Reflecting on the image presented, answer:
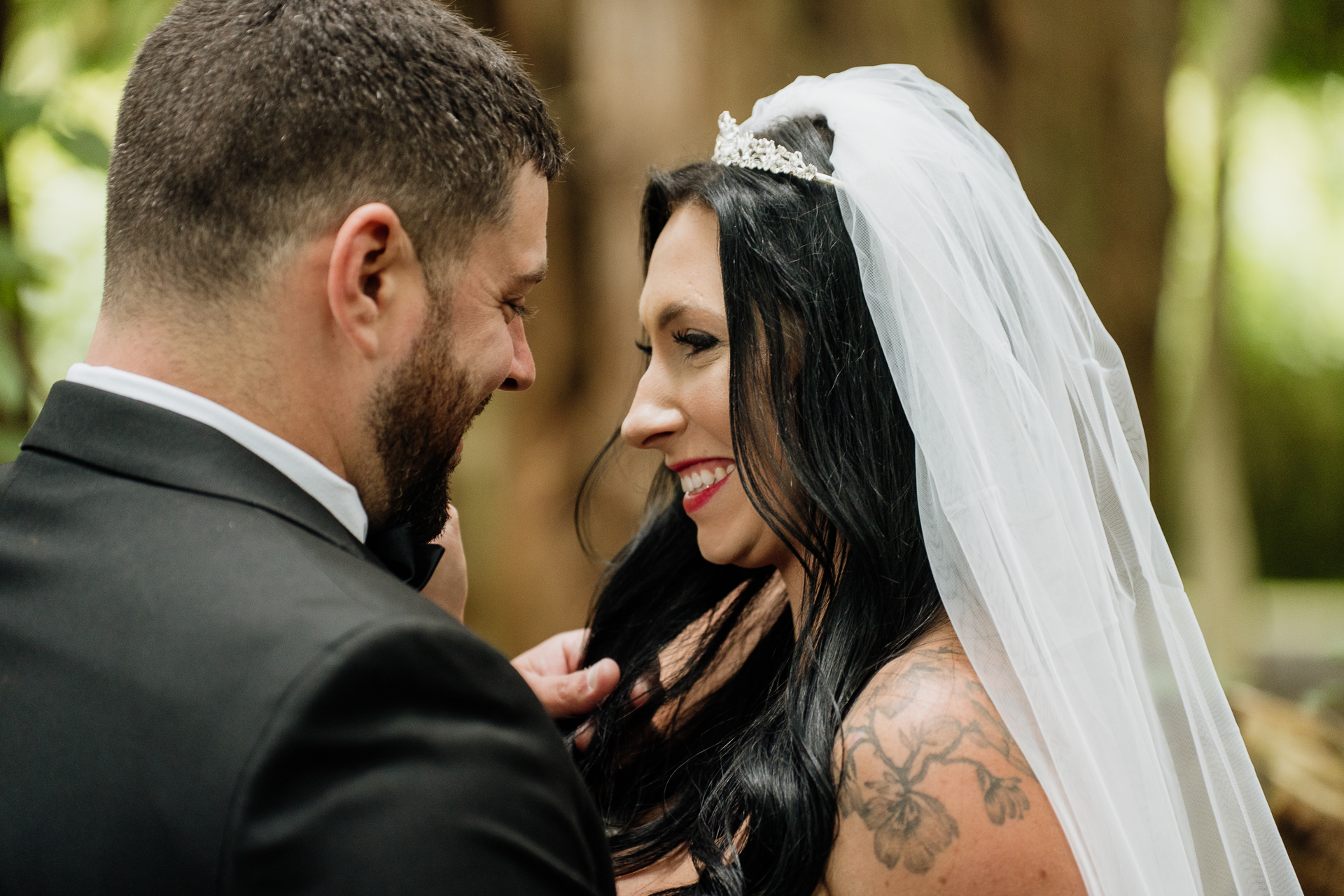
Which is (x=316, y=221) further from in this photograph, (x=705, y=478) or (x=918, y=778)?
(x=918, y=778)

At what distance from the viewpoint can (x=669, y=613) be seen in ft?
8.39

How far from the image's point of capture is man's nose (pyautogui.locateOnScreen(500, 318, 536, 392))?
167 centimetres

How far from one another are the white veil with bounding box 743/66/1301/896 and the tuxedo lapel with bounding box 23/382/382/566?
3.41 feet

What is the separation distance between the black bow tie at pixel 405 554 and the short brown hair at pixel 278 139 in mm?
442

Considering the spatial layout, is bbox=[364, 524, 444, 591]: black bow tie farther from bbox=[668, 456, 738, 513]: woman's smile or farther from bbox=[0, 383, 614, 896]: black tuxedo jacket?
bbox=[668, 456, 738, 513]: woman's smile

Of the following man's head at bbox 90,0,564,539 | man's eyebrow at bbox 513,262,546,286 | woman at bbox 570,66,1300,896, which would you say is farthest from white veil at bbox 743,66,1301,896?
man's head at bbox 90,0,564,539

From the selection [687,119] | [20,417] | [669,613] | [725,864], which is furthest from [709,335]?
[20,417]

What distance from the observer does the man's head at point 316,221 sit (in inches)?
51.3

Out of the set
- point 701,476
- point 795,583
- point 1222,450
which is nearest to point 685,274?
point 701,476

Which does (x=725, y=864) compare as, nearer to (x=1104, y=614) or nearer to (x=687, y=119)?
(x=1104, y=614)

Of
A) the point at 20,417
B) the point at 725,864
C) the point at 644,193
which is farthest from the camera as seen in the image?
the point at 20,417

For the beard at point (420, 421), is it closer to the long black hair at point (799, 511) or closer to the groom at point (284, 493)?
the groom at point (284, 493)

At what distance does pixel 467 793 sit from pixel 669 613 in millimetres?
1550

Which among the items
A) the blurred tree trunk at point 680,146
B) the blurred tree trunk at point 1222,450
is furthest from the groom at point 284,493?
the blurred tree trunk at point 1222,450
